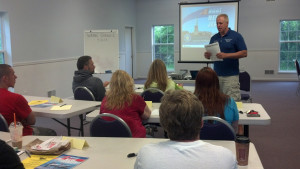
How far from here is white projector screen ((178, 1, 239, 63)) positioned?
23.4 feet

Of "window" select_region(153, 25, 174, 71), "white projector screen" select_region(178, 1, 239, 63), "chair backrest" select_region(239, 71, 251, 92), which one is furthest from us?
"window" select_region(153, 25, 174, 71)

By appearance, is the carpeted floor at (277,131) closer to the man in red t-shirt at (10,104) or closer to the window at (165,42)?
the man in red t-shirt at (10,104)

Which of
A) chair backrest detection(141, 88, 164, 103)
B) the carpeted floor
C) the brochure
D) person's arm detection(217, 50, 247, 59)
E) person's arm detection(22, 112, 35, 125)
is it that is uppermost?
person's arm detection(217, 50, 247, 59)

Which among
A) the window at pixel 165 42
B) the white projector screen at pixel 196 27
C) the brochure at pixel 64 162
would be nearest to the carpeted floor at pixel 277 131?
the white projector screen at pixel 196 27

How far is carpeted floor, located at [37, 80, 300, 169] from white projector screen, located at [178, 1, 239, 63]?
73.7 inches

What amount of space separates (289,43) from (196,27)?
15.0ft

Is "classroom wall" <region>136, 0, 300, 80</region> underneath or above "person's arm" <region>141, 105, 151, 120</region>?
above

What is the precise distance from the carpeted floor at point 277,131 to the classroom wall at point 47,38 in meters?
1.07

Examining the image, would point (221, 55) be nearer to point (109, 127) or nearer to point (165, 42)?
point (109, 127)

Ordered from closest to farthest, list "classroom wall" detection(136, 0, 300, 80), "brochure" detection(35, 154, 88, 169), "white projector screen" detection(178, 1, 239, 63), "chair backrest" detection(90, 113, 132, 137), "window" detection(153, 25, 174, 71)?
"brochure" detection(35, 154, 88, 169)
"chair backrest" detection(90, 113, 132, 137)
"white projector screen" detection(178, 1, 239, 63)
"classroom wall" detection(136, 0, 300, 80)
"window" detection(153, 25, 174, 71)

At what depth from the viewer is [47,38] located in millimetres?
6586

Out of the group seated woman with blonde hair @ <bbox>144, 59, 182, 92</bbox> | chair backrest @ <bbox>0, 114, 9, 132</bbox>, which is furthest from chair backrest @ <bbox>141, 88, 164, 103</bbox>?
chair backrest @ <bbox>0, 114, 9, 132</bbox>

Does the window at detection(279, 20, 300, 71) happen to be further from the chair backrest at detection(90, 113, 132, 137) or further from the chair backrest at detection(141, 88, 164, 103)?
the chair backrest at detection(90, 113, 132, 137)

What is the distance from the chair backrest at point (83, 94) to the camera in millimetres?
3936
